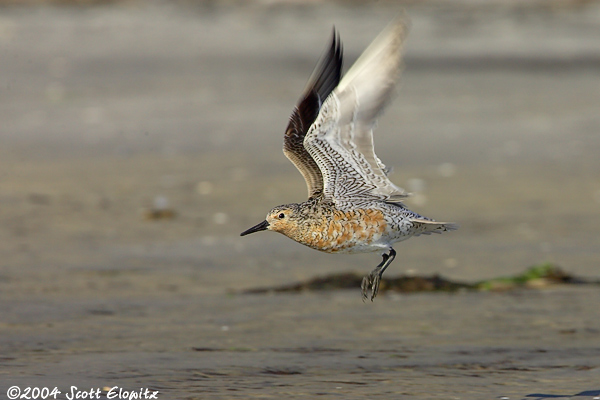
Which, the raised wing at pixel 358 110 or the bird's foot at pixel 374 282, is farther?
the bird's foot at pixel 374 282

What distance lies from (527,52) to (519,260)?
14.9 m

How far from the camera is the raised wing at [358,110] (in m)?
8.29

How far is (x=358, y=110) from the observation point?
27.5 ft

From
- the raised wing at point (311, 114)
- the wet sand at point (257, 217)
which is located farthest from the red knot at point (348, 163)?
the wet sand at point (257, 217)

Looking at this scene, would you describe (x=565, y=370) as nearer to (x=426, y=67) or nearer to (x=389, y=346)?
(x=389, y=346)

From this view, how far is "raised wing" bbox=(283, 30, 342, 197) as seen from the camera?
8.35 m

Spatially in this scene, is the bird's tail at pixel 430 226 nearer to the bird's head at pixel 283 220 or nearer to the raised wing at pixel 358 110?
the raised wing at pixel 358 110

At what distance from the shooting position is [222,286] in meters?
11.0

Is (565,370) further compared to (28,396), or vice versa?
(565,370)

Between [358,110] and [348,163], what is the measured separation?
42cm

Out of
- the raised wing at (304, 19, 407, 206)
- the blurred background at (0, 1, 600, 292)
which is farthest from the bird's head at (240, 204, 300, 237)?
the blurred background at (0, 1, 600, 292)

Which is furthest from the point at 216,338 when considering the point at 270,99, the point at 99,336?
the point at 270,99

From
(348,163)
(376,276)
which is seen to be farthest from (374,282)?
(348,163)

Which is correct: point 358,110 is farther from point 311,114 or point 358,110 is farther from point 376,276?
point 376,276
